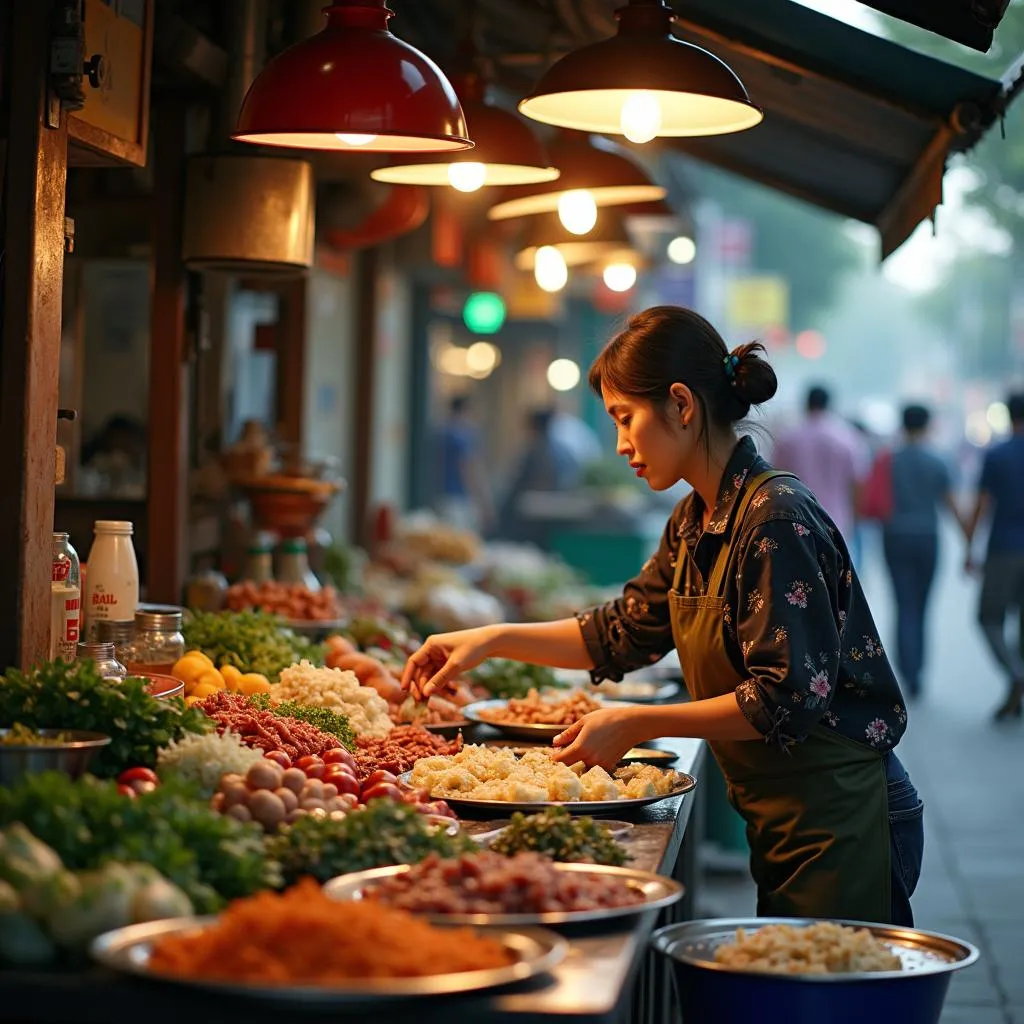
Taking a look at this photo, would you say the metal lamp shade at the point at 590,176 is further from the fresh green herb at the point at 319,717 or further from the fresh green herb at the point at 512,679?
the fresh green herb at the point at 319,717

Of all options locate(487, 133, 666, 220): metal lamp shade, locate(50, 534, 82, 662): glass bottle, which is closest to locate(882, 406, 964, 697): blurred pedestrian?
locate(487, 133, 666, 220): metal lamp shade

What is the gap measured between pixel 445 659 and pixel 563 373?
1799 cm

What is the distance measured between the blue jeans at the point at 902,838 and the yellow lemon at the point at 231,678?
6.31 feet

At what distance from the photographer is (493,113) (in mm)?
5105

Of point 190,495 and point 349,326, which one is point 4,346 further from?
point 349,326

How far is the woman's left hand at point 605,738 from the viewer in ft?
13.2

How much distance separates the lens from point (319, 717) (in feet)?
14.5

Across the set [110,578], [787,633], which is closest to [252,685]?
[110,578]

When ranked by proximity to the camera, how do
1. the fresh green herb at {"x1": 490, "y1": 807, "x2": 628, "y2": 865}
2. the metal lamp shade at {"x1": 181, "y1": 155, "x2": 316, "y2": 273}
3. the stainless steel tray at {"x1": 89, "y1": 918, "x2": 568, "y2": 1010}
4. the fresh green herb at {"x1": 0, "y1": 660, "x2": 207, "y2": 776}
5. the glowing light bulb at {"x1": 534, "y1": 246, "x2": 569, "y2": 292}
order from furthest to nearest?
the glowing light bulb at {"x1": 534, "y1": 246, "x2": 569, "y2": 292} → the metal lamp shade at {"x1": 181, "y1": 155, "x2": 316, "y2": 273} → the fresh green herb at {"x1": 0, "y1": 660, "x2": 207, "y2": 776} → the fresh green herb at {"x1": 490, "y1": 807, "x2": 628, "y2": 865} → the stainless steel tray at {"x1": 89, "y1": 918, "x2": 568, "y2": 1010}

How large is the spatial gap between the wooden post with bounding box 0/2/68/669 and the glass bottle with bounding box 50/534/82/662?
0.12m

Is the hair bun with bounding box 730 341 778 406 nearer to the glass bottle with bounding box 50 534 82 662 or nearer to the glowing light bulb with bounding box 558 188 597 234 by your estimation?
the glass bottle with bounding box 50 534 82 662

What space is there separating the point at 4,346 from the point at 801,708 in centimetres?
227

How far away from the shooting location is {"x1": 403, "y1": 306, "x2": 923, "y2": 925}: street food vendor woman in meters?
3.91

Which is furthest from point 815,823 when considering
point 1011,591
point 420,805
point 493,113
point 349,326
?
point 1011,591
